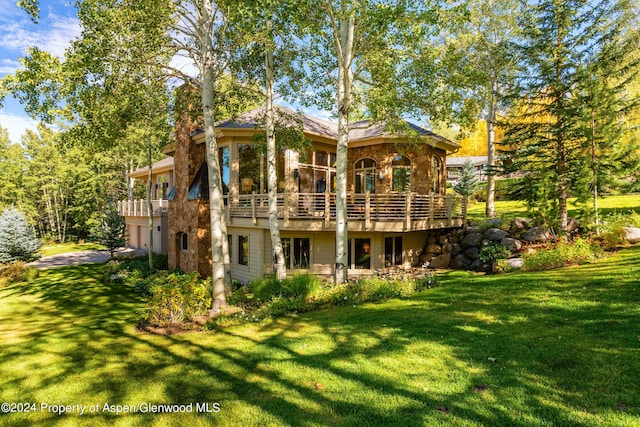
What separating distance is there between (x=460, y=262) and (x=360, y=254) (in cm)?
423

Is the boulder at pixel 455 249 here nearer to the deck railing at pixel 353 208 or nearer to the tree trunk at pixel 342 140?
the deck railing at pixel 353 208

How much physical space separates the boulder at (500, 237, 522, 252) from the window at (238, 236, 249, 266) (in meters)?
10.6

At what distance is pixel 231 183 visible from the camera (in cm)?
1454

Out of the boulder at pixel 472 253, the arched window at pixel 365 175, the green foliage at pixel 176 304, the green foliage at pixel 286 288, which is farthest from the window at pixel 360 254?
the green foliage at pixel 176 304

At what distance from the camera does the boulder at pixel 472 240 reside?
46.4 feet

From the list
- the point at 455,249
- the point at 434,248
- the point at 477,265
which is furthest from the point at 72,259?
the point at 477,265

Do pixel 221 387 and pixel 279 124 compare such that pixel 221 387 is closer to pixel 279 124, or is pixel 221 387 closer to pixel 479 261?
pixel 279 124

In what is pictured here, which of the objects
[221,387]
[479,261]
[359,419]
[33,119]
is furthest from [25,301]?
[479,261]

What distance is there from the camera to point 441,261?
1456 cm

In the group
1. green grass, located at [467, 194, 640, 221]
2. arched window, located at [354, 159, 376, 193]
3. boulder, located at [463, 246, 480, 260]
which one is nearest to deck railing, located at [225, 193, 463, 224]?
boulder, located at [463, 246, 480, 260]

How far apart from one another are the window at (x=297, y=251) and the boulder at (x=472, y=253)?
6722mm

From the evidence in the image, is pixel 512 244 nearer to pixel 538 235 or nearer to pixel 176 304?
pixel 538 235

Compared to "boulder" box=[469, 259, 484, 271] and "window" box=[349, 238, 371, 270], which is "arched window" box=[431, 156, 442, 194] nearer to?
"boulder" box=[469, 259, 484, 271]

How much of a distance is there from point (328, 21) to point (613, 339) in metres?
11.3
